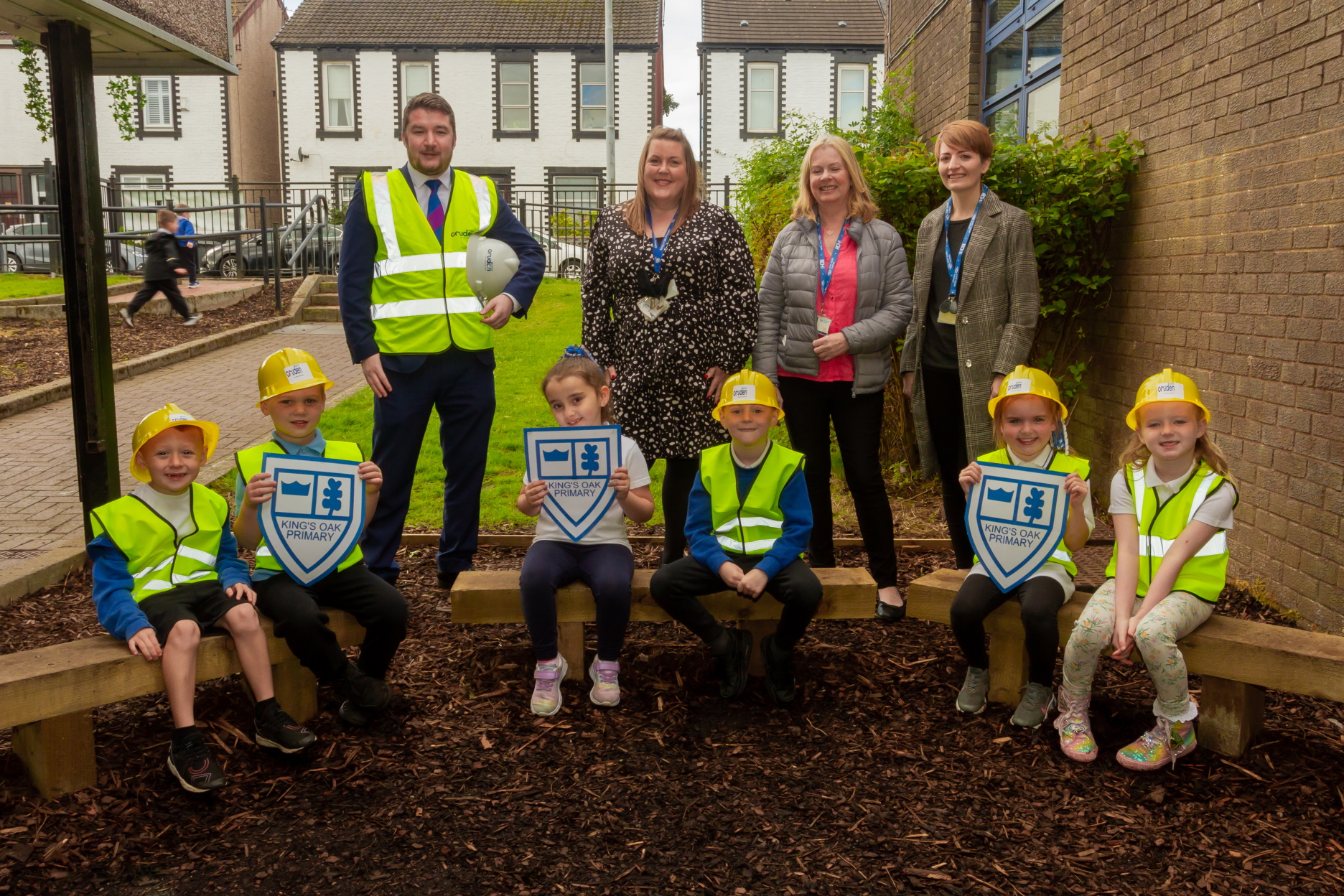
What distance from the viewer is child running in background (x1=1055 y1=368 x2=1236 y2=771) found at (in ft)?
11.1

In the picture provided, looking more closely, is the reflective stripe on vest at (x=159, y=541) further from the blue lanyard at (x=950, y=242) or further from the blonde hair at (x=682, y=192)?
the blue lanyard at (x=950, y=242)

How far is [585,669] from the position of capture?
13.6 feet

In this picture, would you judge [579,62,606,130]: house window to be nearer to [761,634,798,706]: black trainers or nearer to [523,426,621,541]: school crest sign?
[523,426,621,541]: school crest sign

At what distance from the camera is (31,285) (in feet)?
61.0

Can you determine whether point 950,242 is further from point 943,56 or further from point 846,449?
point 943,56

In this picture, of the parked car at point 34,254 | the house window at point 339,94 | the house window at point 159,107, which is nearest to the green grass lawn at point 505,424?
the parked car at point 34,254

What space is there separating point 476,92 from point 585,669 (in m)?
30.4

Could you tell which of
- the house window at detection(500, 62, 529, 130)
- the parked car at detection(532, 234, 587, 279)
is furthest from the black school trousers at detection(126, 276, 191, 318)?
the house window at detection(500, 62, 529, 130)

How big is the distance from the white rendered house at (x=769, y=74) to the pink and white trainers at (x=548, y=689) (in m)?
29.2

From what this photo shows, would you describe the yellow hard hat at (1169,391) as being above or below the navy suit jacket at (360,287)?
below

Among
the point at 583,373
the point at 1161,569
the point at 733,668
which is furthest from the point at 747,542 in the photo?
the point at 1161,569

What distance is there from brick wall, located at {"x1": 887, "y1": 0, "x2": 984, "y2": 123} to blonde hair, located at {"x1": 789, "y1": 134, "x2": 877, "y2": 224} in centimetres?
610

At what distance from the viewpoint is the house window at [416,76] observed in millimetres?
31844

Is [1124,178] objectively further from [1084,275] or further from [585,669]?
[585,669]
